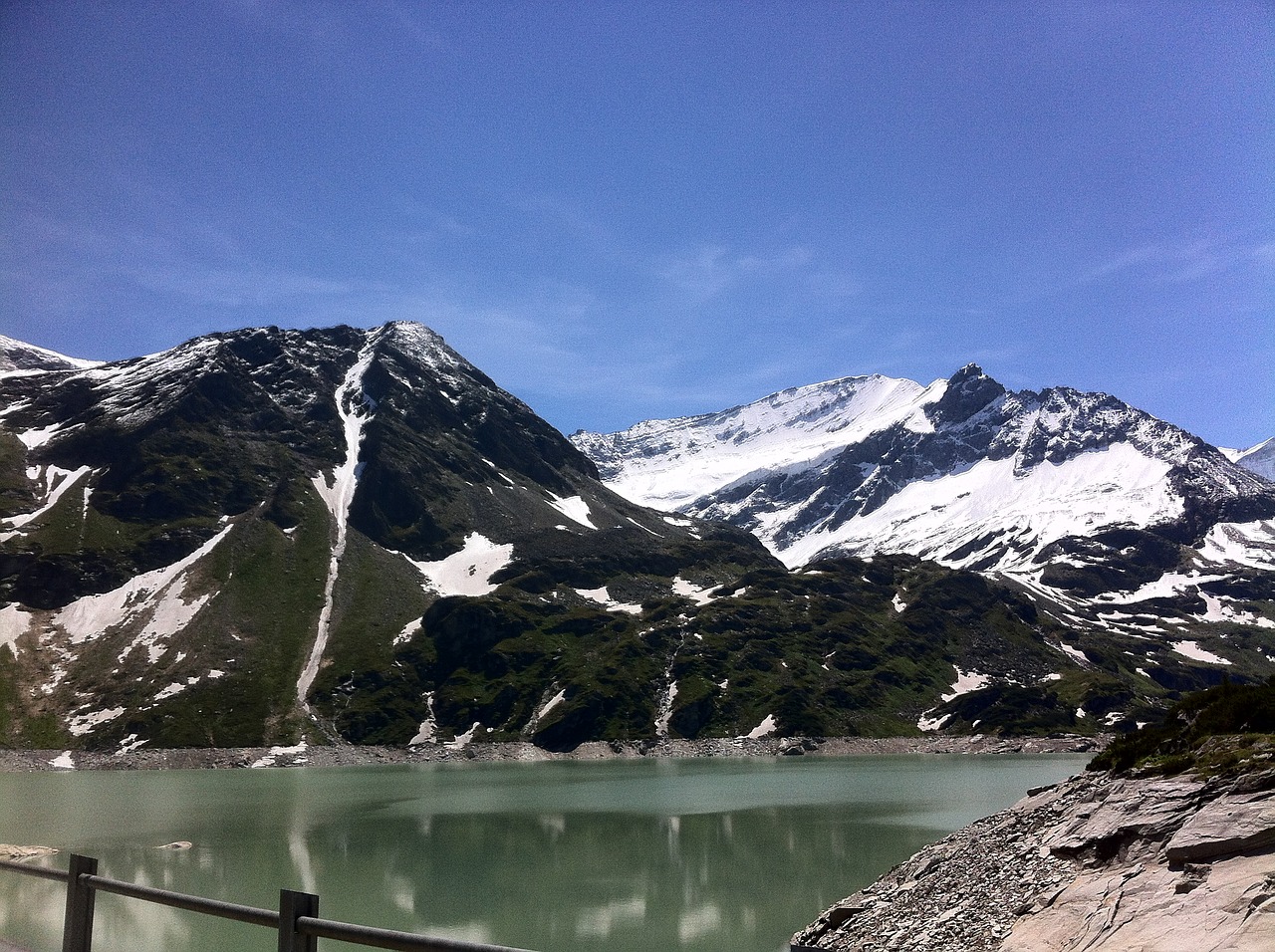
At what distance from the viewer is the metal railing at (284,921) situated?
755cm

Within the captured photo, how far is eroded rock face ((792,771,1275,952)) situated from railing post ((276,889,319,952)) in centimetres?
2128

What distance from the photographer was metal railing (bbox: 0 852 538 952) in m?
7.55

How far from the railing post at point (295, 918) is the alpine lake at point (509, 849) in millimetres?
26640

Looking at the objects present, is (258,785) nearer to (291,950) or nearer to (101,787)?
(101,787)

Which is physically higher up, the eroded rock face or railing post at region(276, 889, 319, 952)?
railing post at region(276, 889, 319, 952)

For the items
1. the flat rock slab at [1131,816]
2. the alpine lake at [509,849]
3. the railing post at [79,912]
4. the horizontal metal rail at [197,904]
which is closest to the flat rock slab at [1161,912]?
the flat rock slab at [1131,816]

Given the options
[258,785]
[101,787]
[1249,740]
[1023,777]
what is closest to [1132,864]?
[1249,740]

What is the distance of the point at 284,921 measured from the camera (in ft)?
28.3

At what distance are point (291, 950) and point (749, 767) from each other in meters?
163

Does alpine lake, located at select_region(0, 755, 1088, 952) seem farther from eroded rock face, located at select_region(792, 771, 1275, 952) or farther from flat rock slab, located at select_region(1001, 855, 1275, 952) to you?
flat rock slab, located at select_region(1001, 855, 1275, 952)

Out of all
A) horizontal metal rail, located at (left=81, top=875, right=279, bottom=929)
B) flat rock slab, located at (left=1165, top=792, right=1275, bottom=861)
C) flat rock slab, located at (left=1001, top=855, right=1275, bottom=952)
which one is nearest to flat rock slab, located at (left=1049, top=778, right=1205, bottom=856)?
flat rock slab, located at (left=1165, top=792, right=1275, bottom=861)

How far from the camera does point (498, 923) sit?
4691 centimetres

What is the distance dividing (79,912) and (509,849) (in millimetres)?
63483

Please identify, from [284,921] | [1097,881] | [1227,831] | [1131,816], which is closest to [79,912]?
[284,921]
